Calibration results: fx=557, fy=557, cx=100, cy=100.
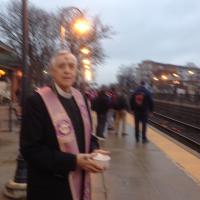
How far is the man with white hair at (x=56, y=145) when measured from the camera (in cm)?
323

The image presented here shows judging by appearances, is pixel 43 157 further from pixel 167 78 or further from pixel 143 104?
pixel 167 78

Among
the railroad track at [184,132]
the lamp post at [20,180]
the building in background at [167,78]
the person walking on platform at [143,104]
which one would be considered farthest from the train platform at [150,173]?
the building in background at [167,78]

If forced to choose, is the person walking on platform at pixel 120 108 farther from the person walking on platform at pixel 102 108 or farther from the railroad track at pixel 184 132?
the railroad track at pixel 184 132

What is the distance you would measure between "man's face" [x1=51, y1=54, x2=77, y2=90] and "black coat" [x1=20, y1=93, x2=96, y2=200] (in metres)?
0.20

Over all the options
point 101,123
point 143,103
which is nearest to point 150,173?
point 143,103

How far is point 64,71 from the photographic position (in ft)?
11.4

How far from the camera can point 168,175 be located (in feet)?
32.4

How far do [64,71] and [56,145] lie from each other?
19.4 inches

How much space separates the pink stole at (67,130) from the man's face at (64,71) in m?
0.09

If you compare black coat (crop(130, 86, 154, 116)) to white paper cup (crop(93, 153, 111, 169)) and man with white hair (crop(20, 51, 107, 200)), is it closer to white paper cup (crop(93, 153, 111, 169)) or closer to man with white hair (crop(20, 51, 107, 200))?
man with white hair (crop(20, 51, 107, 200))

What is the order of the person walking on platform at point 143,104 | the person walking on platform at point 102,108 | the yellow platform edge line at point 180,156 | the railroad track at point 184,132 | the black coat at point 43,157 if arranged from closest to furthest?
the black coat at point 43,157 < the yellow platform edge line at point 180,156 < the person walking on platform at point 143,104 < the person walking on platform at point 102,108 < the railroad track at point 184,132

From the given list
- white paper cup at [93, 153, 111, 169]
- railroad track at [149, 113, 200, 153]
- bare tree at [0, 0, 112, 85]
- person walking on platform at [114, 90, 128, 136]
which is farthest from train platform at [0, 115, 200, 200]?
bare tree at [0, 0, 112, 85]

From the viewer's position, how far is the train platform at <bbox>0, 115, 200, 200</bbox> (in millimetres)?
8148

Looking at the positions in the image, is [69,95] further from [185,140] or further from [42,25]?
[42,25]
